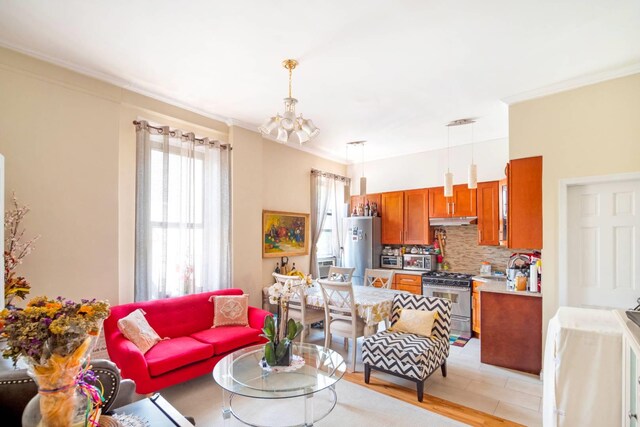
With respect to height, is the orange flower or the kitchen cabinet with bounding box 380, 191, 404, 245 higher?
the kitchen cabinet with bounding box 380, 191, 404, 245

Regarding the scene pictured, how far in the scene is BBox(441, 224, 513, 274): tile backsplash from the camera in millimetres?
5191

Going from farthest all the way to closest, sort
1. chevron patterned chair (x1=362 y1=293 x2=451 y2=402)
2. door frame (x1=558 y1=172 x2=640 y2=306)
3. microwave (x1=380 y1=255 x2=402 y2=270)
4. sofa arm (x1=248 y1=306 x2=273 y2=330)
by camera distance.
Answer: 1. microwave (x1=380 y1=255 x2=402 y2=270)
2. sofa arm (x1=248 y1=306 x2=273 y2=330)
3. door frame (x1=558 y1=172 x2=640 y2=306)
4. chevron patterned chair (x1=362 y1=293 x2=451 y2=402)

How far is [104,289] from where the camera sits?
124 inches

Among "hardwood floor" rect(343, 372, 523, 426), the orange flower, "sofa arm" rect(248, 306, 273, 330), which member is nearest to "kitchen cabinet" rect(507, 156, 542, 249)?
"hardwood floor" rect(343, 372, 523, 426)

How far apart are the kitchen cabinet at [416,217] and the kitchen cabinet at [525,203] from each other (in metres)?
2.06

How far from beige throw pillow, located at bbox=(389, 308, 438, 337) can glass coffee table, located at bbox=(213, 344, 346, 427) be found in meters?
0.87

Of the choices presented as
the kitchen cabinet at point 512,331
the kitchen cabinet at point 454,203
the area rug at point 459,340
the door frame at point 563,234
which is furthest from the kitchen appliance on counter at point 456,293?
the door frame at point 563,234

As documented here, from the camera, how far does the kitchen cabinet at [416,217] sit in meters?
5.68

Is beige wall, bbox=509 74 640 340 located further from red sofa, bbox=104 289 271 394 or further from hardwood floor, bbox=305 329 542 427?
red sofa, bbox=104 289 271 394

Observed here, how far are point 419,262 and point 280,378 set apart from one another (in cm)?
384

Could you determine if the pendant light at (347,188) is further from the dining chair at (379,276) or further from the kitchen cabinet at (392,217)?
the dining chair at (379,276)

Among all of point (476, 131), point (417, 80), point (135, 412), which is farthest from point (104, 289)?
point (476, 131)

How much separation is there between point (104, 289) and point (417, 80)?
3.66 metres

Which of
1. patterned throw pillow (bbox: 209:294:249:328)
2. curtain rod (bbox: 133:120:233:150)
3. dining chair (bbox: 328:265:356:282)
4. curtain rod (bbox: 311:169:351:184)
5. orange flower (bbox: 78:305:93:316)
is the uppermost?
curtain rod (bbox: 133:120:233:150)
